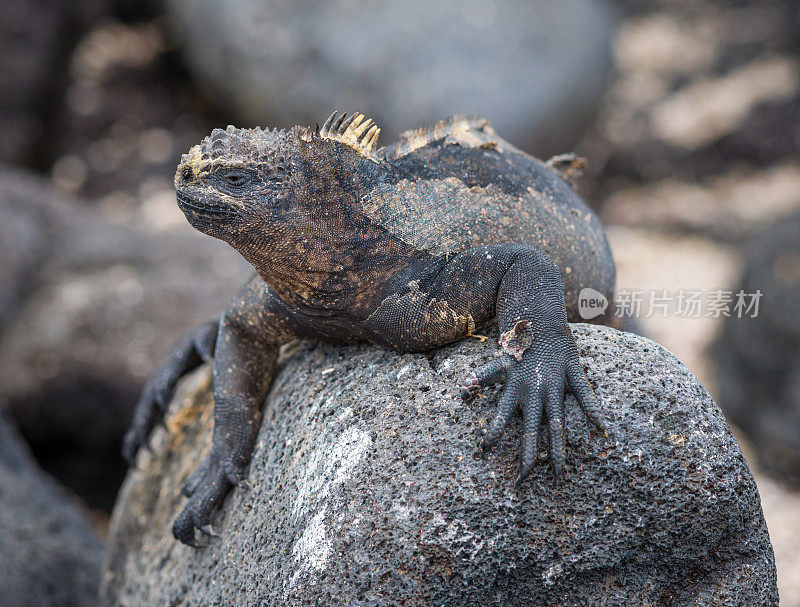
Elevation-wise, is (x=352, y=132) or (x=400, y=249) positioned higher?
(x=352, y=132)

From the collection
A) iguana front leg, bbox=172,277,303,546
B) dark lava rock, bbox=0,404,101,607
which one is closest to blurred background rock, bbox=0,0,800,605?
dark lava rock, bbox=0,404,101,607

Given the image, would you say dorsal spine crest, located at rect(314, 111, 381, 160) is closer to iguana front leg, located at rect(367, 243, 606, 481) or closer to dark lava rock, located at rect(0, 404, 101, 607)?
iguana front leg, located at rect(367, 243, 606, 481)

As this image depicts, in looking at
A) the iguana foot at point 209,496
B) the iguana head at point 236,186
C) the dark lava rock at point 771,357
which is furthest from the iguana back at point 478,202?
the dark lava rock at point 771,357

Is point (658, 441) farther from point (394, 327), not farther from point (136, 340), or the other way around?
point (136, 340)

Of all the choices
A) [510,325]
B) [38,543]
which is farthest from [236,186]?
[38,543]

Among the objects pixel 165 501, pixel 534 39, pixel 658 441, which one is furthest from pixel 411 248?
pixel 534 39

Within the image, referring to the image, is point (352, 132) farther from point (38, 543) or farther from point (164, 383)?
point (38, 543)
